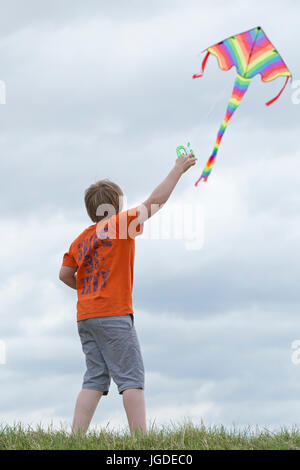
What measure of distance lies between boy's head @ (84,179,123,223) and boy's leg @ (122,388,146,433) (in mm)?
1603

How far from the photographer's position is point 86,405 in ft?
20.2

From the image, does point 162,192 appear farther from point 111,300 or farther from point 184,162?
point 111,300

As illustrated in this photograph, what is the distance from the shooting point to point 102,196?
6.34 meters

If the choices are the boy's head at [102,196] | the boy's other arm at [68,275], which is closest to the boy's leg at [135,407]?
the boy's other arm at [68,275]

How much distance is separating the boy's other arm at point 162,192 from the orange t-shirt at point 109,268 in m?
0.09

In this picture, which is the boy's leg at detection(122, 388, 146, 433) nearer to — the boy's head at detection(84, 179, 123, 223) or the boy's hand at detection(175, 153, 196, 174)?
the boy's head at detection(84, 179, 123, 223)

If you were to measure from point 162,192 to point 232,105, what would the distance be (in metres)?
0.98

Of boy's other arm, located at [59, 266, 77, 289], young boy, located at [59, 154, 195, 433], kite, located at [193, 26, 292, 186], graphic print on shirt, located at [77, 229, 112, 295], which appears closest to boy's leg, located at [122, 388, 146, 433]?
young boy, located at [59, 154, 195, 433]

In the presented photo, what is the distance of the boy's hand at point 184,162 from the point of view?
6.06 metres

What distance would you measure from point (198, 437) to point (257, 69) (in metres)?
3.19

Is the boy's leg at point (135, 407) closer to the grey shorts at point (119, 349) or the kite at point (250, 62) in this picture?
the grey shorts at point (119, 349)

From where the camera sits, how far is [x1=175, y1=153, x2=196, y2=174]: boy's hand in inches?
239
